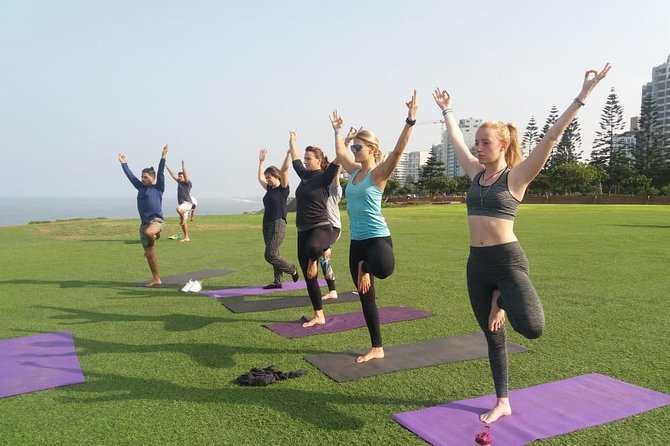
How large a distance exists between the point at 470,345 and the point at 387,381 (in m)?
1.26

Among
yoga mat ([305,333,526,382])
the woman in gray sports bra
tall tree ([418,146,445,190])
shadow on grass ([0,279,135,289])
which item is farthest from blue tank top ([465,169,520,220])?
tall tree ([418,146,445,190])

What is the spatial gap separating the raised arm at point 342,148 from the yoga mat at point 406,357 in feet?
5.99

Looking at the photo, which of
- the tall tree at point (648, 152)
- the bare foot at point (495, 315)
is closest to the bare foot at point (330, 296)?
the bare foot at point (495, 315)

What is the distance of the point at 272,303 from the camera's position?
283 inches

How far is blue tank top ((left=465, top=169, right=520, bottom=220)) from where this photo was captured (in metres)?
3.21

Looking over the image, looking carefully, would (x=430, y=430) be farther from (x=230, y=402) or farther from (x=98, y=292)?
(x=98, y=292)

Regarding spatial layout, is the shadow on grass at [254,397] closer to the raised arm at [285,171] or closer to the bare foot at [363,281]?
the bare foot at [363,281]

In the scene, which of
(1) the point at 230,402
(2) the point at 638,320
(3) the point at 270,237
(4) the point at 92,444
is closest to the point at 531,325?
(1) the point at 230,402

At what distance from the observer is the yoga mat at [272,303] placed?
6.84 metres

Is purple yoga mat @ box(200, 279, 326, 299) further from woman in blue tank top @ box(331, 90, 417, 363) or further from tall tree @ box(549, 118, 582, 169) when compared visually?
tall tree @ box(549, 118, 582, 169)

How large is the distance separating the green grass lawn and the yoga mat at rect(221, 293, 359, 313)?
199mm

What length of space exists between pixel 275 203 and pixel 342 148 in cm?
274

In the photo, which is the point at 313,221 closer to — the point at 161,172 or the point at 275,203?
the point at 275,203

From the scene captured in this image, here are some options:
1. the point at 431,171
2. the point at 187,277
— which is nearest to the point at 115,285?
the point at 187,277
